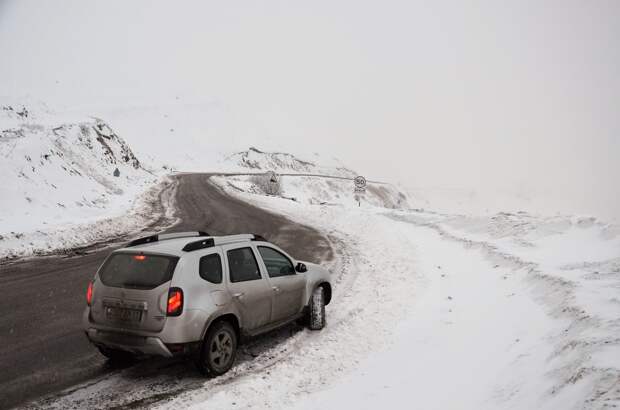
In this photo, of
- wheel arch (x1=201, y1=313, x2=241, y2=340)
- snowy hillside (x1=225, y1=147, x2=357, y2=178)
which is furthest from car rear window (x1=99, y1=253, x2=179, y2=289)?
snowy hillside (x1=225, y1=147, x2=357, y2=178)

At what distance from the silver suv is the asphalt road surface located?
65 centimetres

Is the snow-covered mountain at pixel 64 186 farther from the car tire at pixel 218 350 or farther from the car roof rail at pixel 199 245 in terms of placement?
the car tire at pixel 218 350

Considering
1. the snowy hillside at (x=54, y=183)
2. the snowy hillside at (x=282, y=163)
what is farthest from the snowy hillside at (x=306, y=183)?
the snowy hillside at (x=54, y=183)

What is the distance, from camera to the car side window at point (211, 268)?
6.18 m

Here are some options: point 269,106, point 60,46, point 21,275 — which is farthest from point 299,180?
point 60,46

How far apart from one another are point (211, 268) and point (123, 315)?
3.98 ft

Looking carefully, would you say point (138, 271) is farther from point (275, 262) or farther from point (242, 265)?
point (275, 262)

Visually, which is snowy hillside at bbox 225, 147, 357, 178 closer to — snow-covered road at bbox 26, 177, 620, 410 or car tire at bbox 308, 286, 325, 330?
snow-covered road at bbox 26, 177, 620, 410

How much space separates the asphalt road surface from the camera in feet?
20.1

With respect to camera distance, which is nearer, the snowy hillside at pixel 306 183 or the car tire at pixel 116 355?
the car tire at pixel 116 355

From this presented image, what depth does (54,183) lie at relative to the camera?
22375mm

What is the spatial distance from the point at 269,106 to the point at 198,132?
120ft

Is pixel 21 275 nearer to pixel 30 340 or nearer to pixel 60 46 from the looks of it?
pixel 30 340

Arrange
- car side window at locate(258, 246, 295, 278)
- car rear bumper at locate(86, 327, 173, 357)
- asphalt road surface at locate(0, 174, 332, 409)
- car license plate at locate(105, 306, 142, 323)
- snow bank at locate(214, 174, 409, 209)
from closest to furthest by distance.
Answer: car rear bumper at locate(86, 327, 173, 357)
car license plate at locate(105, 306, 142, 323)
asphalt road surface at locate(0, 174, 332, 409)
car side window at locate(258, 246, 295, 278)
snow bank at locate(214, 174, 409, 209)
